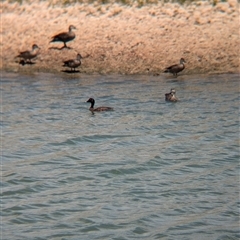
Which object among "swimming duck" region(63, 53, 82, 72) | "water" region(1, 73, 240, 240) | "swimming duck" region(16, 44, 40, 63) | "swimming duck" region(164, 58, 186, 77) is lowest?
"water" region(1, 73, 240, 240)

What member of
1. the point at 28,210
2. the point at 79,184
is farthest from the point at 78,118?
the point at 28,210

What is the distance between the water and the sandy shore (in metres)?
0.95

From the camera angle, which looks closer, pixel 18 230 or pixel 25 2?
pixel 18 230

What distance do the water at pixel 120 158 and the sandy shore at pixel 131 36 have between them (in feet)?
3.12

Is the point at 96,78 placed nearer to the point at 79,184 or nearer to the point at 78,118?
the point at 78,118

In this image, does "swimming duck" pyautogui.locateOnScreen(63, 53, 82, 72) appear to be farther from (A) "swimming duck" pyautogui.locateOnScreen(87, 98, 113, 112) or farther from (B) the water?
(A) "swimming duck" pyautogui.locateOnScreen(87, 98, 113, 112)

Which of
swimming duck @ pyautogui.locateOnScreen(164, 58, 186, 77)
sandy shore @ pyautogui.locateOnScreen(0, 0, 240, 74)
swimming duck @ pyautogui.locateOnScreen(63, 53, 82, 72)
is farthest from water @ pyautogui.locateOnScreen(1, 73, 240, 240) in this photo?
sandy shore @ pyautogui.locateOnScreen(0, 0, 240, 74)

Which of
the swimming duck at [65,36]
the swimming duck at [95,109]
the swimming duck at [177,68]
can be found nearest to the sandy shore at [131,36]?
the swimming duck at [65,36]

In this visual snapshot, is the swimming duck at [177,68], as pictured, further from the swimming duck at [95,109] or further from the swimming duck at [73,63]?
the swimming duck at [95,109]

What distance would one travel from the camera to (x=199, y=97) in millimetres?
21781

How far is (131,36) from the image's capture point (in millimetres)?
26000

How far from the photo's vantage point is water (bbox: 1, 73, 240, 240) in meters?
13.4

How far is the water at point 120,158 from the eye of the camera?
43.9 ft

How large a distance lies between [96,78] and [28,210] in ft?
35.1
